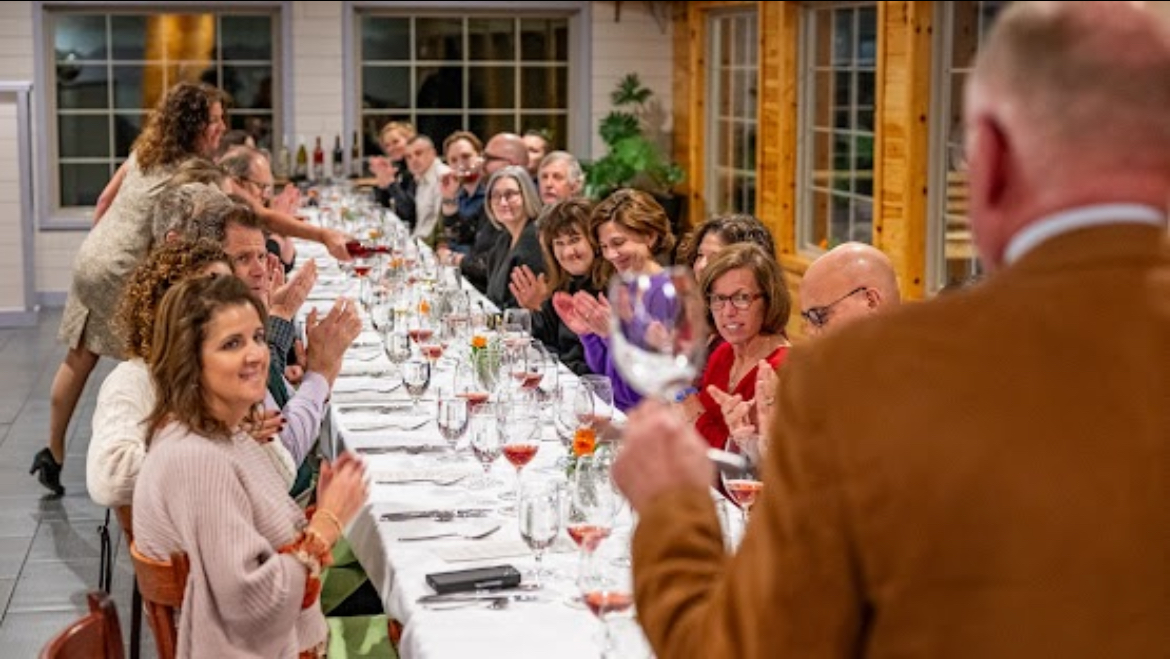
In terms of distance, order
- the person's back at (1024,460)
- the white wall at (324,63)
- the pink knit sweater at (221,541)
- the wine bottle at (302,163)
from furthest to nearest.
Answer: the wine bottle at (302,163) < the white wall at (324,63) < the pink knit sweater at (221,541) < the person's back at (1024,460)

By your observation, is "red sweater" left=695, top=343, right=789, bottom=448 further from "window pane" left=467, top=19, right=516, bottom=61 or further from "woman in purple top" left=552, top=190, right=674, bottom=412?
"window pane" left=467, top=19, right=516, bottom=61

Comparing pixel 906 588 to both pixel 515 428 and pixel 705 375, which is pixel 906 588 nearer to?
pixel 515 428

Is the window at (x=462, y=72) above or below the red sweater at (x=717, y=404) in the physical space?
above

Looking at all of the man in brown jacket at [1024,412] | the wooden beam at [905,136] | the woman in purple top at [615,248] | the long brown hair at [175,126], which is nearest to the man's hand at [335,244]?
the long brown hair at [175,126]

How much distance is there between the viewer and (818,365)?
1.39 m

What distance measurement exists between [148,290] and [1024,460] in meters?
2.59

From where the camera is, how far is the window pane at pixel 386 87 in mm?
13141

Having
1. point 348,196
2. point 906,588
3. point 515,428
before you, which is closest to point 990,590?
point 906,588

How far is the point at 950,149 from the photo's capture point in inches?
341

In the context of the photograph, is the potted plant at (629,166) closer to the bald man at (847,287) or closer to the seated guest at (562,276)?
the seated guest at (562,276)

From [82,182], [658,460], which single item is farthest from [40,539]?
[82,182]

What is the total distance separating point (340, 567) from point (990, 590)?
11.2 feet

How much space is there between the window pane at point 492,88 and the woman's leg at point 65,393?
6560 millimetres

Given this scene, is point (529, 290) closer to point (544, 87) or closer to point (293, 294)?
point (293, 294)
